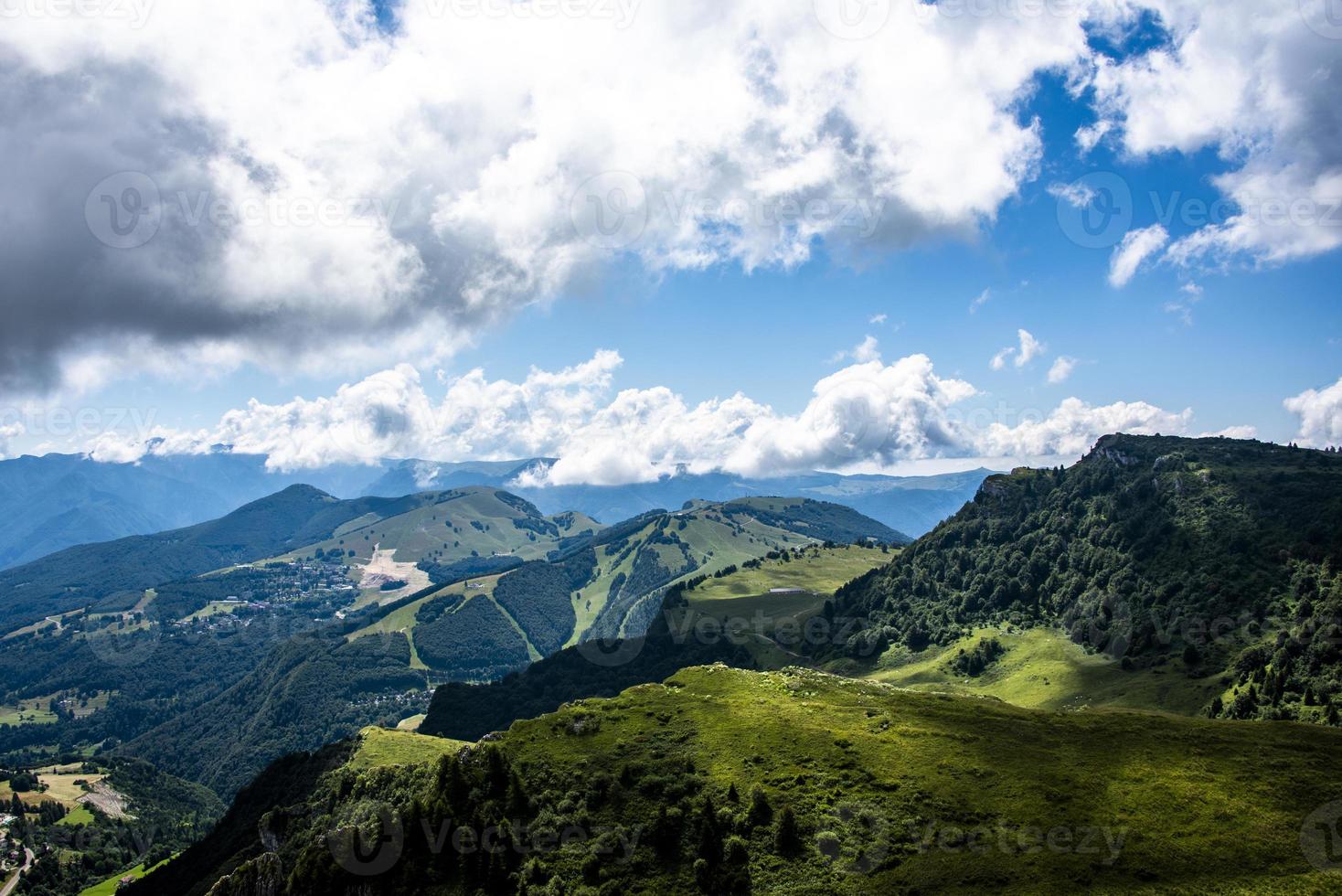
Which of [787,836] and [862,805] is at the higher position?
[862,805]

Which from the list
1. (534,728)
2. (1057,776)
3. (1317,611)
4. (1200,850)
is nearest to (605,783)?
(534,728)

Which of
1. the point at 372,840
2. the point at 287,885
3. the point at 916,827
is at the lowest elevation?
the point at 287,885

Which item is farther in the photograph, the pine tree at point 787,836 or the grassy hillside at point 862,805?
the pine tree at point 787,836

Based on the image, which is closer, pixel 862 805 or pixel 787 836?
pixel 787 836

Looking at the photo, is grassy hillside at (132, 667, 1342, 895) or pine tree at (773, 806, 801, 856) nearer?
grassy hillside at (132, 667, 1342, 895)

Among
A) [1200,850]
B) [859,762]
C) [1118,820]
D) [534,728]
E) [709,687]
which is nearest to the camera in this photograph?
[1200,850]

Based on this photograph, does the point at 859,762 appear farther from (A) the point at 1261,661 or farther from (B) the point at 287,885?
(A) the point at 1261,661

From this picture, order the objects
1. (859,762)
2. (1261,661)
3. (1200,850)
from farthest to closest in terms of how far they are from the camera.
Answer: (1261,661) < (859,762) < (1200,850)

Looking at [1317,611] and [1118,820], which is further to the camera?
[1317,611]
